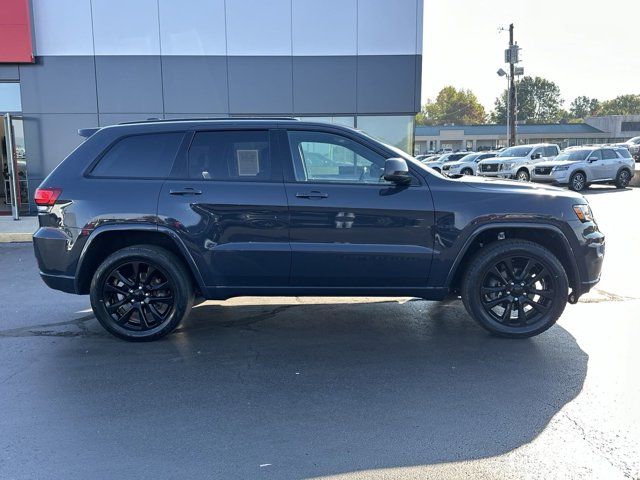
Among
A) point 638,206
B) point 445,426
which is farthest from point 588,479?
point 638,206

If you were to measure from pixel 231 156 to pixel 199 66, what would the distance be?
10028mm

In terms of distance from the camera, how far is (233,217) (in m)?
4.53

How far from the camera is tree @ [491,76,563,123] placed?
120312mm

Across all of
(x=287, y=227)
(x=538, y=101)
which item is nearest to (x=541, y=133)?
(x=538, y=101)

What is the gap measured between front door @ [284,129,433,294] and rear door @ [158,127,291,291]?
14 centimetres

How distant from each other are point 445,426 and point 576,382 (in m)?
1.29

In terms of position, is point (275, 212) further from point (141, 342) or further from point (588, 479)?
point (588, 479)

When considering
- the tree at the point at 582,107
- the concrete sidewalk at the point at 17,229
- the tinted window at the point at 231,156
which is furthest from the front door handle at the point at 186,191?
the tree at the point at 582,107

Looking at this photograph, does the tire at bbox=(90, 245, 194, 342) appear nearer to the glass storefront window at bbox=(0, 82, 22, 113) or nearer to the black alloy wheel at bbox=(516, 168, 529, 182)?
the glass storefront window at bbox=(0, 82, 22, 113)

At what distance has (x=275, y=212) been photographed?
4.51 meters

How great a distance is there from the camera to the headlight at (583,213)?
182 inches

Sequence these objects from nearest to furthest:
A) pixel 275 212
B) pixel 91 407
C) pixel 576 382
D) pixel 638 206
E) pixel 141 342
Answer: pixel 91 407
pixel 576 382
pixel 275 212
pixel 141 342
pixel 638 206

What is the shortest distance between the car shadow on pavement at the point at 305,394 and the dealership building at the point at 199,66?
9.74 metres

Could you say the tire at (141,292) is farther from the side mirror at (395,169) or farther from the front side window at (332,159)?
the side mirror at (395,169)
